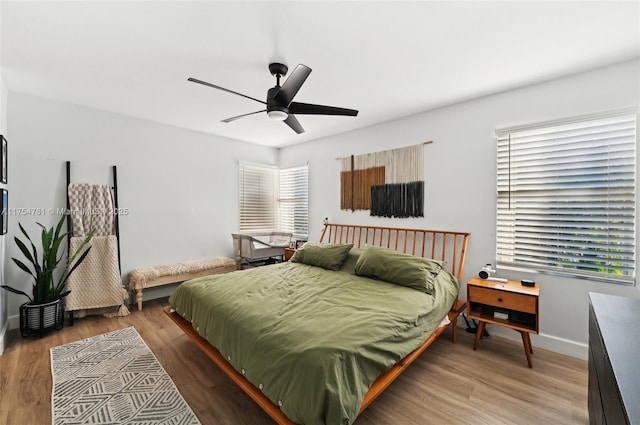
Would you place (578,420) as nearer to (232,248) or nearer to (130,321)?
(130,321)

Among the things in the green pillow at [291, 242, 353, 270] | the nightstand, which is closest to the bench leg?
the green pillow at [291, 242, 353, 270]

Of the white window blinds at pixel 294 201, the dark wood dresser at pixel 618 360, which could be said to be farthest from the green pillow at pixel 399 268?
the white window blinds at pixel 294 201

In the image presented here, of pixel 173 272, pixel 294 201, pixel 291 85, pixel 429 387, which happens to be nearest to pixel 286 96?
pixel 291 85

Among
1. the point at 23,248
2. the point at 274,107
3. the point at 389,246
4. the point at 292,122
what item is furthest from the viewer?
the point at 389,246

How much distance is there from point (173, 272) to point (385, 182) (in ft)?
10.8

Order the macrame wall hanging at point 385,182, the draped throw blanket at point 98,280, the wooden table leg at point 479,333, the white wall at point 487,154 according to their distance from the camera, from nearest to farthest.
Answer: the white wall at point 487,154 → the wooden table leg at point 479,333 → the draped throw blanket at point 98,280 → the macrame wall hanging at point 385,182

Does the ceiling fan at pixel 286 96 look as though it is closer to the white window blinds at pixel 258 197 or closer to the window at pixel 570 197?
the window at pixel 570 197

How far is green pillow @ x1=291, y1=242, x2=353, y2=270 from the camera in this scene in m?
3.36

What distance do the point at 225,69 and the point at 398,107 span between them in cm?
206

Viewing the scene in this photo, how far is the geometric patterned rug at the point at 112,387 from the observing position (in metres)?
1.80

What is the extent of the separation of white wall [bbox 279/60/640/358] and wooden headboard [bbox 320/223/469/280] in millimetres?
109

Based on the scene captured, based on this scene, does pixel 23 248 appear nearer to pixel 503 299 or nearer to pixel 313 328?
pixel 313 328

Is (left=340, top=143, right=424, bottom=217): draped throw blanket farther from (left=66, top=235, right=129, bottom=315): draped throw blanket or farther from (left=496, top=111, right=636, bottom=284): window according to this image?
(left=66, top=235, right=129, bottom=315): draped throw blanket

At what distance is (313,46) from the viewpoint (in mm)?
2123
